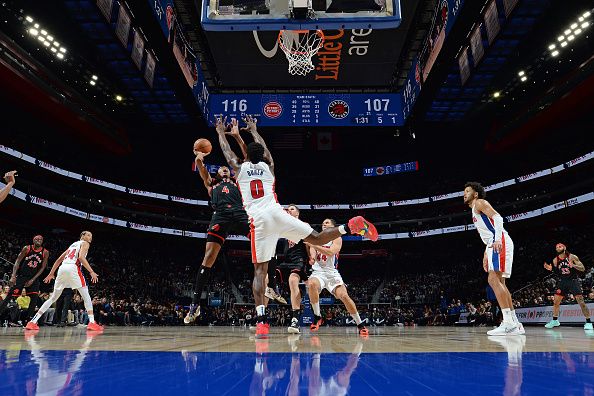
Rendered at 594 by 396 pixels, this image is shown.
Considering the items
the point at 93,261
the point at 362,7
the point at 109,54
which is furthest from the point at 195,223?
the point at 362,7

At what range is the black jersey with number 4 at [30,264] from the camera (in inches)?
313

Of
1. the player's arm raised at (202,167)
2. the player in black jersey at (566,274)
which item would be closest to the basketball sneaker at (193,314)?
the player's arm raised at (202,167)

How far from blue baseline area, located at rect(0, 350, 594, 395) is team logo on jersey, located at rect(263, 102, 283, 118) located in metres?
10.6

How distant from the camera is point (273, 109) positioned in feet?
40.5

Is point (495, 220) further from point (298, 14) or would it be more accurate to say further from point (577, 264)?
point (577, 264)

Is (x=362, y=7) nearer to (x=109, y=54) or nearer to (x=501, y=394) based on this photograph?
(x=501, y=394)

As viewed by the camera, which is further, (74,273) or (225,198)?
(74,273)

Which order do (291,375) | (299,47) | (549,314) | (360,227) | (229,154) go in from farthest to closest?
(549,314)
(299,47)
(229,154)
(360,227)
(291,375)

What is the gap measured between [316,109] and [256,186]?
27.6 feet

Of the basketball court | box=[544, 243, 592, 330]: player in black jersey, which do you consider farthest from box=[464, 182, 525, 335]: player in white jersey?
box=[544, 243, 592, 330]: player in black jersey

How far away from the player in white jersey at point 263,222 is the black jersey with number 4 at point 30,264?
5.54 m

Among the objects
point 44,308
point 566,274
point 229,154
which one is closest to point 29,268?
point 44,308

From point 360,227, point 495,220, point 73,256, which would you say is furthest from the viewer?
point 73,256

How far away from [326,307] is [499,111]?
13930 mm
